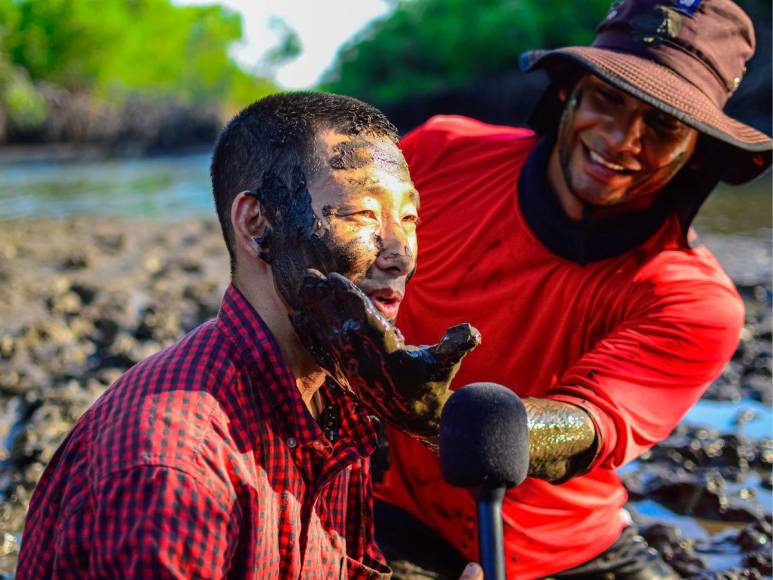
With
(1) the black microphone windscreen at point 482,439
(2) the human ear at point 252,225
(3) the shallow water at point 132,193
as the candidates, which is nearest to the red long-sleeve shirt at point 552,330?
(1) the black microphone windscreen at point 482,439

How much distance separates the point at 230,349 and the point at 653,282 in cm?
157

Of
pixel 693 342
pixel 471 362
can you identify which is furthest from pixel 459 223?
pixel 693 342

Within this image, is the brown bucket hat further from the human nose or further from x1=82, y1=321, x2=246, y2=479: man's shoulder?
x1=82, y1=321, x2=246, y2=479: man's shoulder

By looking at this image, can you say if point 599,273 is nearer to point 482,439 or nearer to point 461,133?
point 461,133

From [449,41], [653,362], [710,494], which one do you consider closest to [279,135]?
[653,362]

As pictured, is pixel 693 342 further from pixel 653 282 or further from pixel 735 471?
pixel 735 471

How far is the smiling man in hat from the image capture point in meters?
2.92

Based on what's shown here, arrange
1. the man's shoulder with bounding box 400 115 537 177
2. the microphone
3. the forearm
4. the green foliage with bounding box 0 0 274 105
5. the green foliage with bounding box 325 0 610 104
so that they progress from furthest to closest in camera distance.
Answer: the green foliage with bounding box 0 0 274 105 < the green foliage with bounding box 325 0 610 104 < the man's shoulder with bounding box 400 115 537 177 < the forearm < the microphone

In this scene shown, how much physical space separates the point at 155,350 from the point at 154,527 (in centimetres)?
455

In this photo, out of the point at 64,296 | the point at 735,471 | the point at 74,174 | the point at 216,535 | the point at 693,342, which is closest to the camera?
the point at 216,535

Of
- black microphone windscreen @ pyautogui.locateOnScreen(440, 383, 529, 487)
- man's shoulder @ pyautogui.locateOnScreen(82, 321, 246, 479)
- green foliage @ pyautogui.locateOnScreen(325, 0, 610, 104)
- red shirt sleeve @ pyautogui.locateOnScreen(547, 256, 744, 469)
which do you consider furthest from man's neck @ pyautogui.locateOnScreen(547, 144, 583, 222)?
green foliage @ pyautogui.locateOnScreen(325, 0, 610, 104)

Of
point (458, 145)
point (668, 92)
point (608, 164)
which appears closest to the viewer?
point (668, 92)

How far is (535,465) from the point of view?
96.6 inches

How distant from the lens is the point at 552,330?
Answer: 10.1 feet
